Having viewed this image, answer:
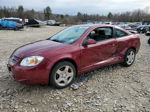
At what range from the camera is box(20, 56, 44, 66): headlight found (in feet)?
10.0

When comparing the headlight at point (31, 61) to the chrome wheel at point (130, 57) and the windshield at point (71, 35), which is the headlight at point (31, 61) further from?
the chrome wheel at point (130, 57)

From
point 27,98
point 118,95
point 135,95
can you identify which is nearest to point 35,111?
point 27,98

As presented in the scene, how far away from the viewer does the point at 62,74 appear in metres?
3.38

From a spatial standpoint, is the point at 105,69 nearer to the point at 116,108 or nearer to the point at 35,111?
the point at 116,108

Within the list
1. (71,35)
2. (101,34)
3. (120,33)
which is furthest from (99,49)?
(120,33)

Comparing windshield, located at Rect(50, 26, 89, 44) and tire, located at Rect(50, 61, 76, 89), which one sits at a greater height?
windshield, located at Rect(50, 26, 89, 44)

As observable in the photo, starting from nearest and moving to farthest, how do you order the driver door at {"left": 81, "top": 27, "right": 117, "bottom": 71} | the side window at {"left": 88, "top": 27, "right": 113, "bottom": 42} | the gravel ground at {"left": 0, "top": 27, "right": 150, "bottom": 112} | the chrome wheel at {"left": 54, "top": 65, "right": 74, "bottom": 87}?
the gravel ground at {"left": 0, "top": 27, "right": 150, "bottom": 112}
the chrome wheel at {"left": 54, "top": 65, "right": 74, "bottom": 87}
the driver door at {"left": 81, "top": 27, "right": 117, "bottom": 71}
the side window at {"left": 88, "top": 27, "right": 113, "bottom": 42}

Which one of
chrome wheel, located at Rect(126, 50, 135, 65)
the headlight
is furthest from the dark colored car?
chrome wheel, located at Rect(126, 50, 135, 65)

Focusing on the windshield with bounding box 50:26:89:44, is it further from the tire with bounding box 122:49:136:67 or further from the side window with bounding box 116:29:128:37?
the tire with bounding box 122:49:136:67

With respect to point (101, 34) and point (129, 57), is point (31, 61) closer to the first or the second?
point (101, 34)

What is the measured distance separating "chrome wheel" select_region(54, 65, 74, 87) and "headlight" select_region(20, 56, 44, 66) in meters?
0.45

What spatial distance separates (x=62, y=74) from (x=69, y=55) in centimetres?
45

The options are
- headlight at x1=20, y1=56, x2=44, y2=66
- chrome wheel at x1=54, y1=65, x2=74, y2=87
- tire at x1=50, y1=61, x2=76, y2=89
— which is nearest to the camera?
headlight at x1=20, y1=56, x2=44, y2=66

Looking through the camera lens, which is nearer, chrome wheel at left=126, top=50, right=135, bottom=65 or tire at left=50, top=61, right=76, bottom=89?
tire at left=50, top=61, right=76, bottom=89
